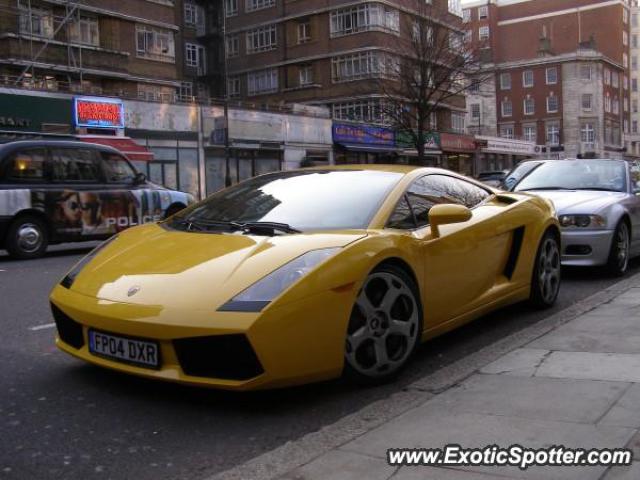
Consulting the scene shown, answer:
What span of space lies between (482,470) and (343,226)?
1768 millimetres

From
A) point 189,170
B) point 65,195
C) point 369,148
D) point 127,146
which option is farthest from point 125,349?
point 369,148

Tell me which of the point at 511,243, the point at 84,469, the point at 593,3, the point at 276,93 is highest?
the point at 593,3

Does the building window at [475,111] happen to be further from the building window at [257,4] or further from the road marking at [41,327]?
the road marking at [41,327]

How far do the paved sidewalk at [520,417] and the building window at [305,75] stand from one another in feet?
150

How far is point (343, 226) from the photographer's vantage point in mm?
4004

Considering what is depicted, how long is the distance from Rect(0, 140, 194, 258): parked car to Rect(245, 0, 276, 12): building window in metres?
40.8

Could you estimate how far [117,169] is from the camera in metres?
12.0

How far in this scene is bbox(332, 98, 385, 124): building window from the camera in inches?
1661

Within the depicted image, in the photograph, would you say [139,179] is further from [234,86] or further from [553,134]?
[553,134]

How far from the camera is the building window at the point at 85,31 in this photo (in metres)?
33.1

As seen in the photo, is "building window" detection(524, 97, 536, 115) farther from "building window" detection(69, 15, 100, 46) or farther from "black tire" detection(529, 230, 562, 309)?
"black tire" detection(529, 230, 562, 309)

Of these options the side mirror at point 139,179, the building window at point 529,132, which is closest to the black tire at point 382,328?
the side mirror at point 139,179

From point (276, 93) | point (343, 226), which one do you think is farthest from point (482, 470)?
point (276, 93)

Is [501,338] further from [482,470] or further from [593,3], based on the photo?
[593,3]
